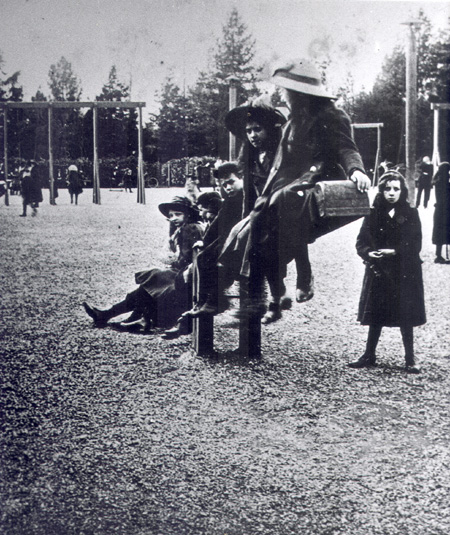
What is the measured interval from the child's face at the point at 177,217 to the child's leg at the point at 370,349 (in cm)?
110

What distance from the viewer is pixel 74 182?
3.43 meters

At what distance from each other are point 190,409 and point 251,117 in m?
1.41

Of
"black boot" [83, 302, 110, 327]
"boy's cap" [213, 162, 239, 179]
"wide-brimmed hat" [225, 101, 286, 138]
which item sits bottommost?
"black boot" [83, 302, 110, 327]

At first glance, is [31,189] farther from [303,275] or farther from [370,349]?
[370,349]

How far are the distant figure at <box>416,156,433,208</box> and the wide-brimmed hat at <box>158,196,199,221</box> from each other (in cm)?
113

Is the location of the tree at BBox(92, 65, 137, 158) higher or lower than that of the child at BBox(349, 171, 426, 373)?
higher

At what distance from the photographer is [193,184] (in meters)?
3.42

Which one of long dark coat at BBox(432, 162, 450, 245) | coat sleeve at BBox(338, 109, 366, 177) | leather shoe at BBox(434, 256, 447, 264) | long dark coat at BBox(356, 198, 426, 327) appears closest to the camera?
coat sleeve at BBox(338, 109, 366, 177)

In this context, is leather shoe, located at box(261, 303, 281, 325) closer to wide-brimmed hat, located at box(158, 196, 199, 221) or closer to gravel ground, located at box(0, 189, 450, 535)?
gravel ground, located at box(0, 189, 450, 535)

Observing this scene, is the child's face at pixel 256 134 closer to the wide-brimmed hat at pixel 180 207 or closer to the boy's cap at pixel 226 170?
the boy's cap at pixel 226 170

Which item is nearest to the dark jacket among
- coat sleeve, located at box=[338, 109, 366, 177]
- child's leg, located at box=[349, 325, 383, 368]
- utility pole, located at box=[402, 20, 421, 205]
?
coat sleeve, located at box=[338, 109, 366, 177]

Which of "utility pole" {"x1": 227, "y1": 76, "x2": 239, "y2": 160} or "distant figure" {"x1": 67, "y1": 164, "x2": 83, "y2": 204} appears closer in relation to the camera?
"utility pole" {"x1": 227, "y1": 76, "x2": 239, "y2": 160}

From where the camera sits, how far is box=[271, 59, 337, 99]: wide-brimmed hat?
10.1 feet

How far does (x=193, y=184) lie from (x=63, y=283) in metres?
0.99
